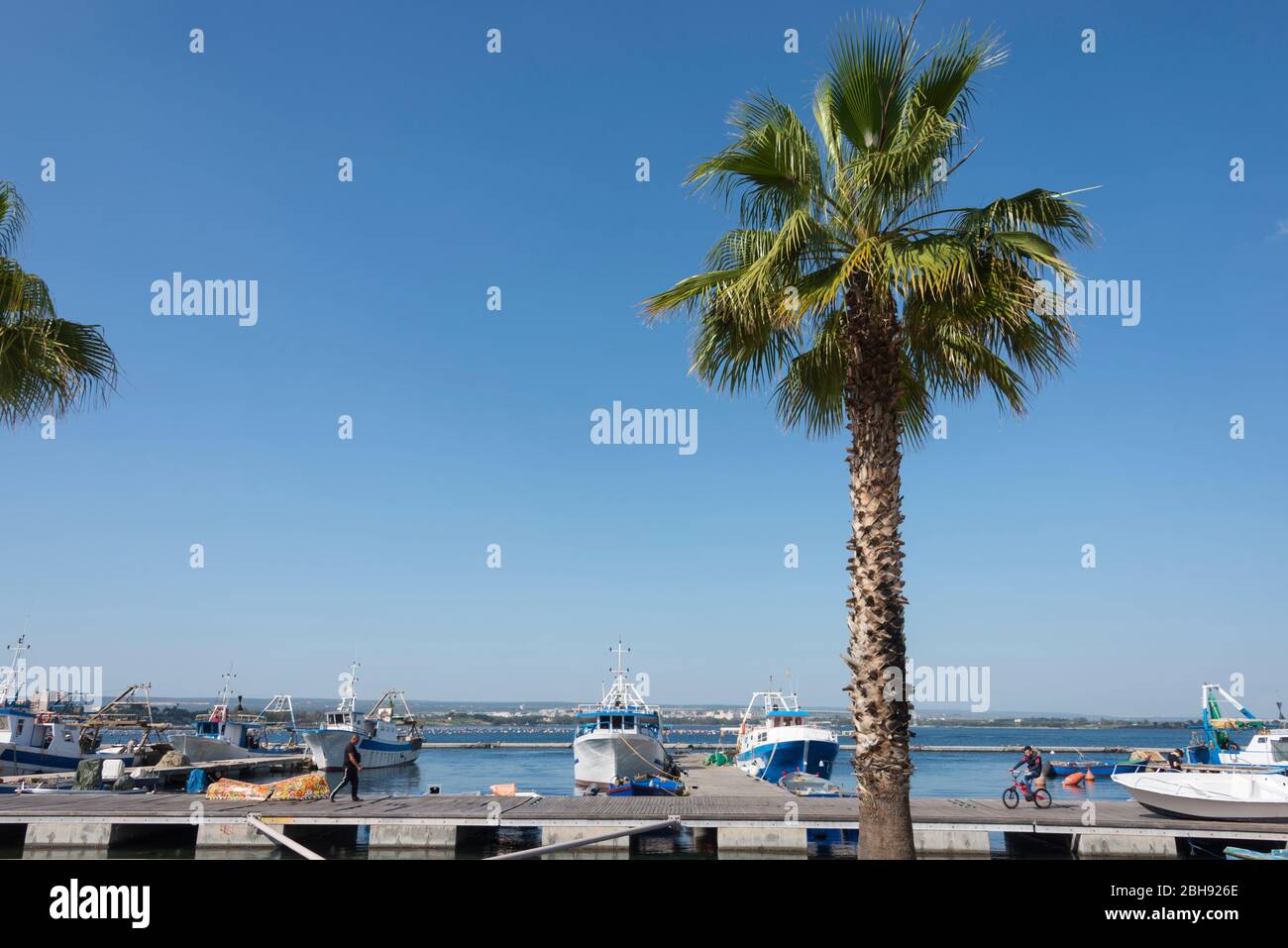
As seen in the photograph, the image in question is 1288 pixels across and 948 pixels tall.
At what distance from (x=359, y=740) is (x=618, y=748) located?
93.2 feet

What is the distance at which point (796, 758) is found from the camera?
42.1 meters

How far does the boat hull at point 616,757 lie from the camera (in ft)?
133

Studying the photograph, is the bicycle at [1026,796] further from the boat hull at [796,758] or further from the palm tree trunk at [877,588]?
the boat hull at [796,758]

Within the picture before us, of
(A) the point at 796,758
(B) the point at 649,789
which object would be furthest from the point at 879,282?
(A) the point at 796,758

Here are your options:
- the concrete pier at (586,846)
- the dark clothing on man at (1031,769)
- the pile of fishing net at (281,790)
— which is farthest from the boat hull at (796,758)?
the pile of fishing net at (281,790)

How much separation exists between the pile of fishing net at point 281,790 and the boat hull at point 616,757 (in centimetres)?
1879

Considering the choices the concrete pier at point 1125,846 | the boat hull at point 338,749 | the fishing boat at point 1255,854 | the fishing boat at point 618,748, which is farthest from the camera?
the boat hull at point 338,749

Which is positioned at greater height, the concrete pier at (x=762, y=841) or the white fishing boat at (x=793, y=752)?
the concrete pier at (x=762, y=841)

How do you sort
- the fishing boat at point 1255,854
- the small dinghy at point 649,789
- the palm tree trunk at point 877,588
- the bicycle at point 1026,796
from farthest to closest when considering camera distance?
the small dinghy at point 649,789 → the bicycle at point 1026,796 → the fishing boat at point 1255,854 → the palm tree trunk at point 877,588

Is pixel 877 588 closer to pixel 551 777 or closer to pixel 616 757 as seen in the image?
pixel 616 757

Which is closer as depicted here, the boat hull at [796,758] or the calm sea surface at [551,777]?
the boat hull at [796,758]

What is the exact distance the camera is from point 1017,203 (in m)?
10.1
